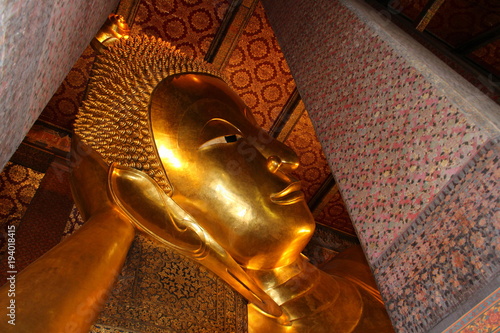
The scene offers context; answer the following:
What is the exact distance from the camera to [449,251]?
3.24 feet

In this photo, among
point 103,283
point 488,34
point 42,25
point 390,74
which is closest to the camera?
point 42,25

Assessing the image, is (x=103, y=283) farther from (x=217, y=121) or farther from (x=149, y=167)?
(x=217, y=121)

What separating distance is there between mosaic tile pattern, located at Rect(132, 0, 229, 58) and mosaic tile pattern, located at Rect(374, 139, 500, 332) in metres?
2.54

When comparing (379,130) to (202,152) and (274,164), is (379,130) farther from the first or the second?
(202,152)

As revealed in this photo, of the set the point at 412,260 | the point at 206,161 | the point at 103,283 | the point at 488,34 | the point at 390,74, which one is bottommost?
the point at 103,283

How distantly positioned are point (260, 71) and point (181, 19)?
0.73 metres

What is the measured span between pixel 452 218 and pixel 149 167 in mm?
1395

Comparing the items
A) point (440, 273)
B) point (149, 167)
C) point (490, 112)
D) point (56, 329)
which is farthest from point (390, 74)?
point (56, 329)

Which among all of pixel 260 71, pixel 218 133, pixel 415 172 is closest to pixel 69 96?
pixel 260 71

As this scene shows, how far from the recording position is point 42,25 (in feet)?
2.62

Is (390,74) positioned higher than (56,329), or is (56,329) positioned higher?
(390,74)

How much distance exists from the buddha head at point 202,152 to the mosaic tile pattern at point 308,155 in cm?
151

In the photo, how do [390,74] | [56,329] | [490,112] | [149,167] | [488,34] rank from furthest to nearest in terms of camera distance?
[488,34] → [149,167] → [390,74] → [56,329] → [490,112]

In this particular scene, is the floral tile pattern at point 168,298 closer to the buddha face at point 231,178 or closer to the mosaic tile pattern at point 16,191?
the buddha face at point 231,178
